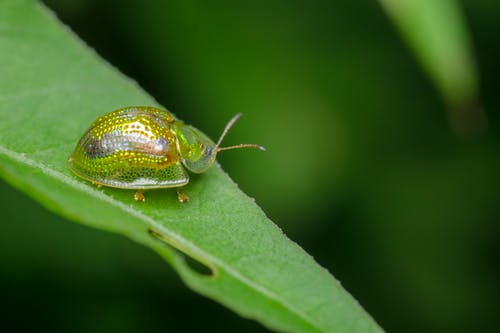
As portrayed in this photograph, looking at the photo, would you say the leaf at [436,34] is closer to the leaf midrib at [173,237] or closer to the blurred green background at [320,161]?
the leaf midrib at [173,237]

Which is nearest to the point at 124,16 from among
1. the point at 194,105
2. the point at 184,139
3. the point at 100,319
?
the point at 194,105

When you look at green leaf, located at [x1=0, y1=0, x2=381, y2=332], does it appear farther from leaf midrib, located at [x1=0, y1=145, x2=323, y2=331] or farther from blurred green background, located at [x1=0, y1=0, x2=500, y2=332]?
blurred green background, located at [x1=0, y1=0, x2=500, y2=332]

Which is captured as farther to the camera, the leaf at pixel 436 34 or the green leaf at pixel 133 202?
the leaf at pixel 436 34

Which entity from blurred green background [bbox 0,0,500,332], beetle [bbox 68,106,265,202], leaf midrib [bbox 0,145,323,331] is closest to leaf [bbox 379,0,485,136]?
beetle [bbox 68,106,265,202]

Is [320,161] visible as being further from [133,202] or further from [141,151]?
[133,202]

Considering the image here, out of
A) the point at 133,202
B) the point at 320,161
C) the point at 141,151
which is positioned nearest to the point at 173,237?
the point at 133,202

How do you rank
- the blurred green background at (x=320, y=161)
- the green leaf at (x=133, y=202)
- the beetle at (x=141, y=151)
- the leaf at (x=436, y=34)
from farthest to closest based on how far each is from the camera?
the blurred green background at (x=320, y=161) < the leaf at (x=436, y=34) < the beetle at (x=141, y=151) < the green leaf at (x=133, y=202)

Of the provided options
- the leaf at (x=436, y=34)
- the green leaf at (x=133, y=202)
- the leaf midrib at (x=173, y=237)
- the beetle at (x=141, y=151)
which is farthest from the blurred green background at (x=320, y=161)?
the leaf midrib at (x=173, y=237)
